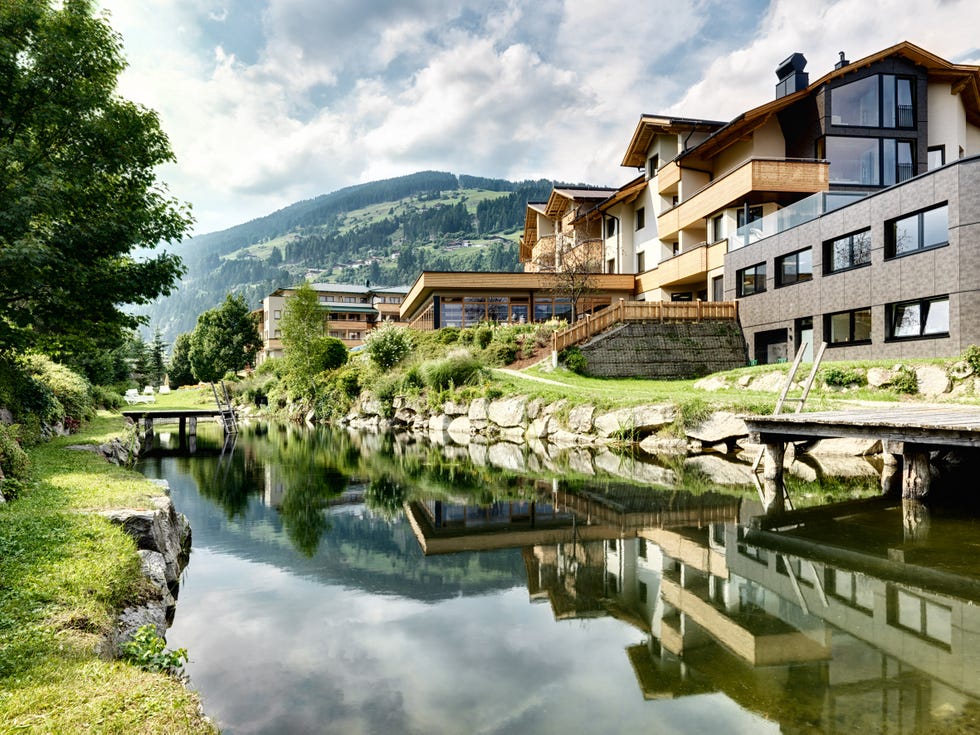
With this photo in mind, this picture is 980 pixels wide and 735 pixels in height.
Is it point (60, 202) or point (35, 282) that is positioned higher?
point (60, 202)

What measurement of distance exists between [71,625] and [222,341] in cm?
6585

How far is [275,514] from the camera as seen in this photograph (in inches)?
511

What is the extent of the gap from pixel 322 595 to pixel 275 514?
5656 millimetres

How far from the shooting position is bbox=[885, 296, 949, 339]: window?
18859 millimetres

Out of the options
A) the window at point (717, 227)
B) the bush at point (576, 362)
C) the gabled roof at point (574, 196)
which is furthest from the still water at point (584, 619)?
the gabled roof at point (574, 196)

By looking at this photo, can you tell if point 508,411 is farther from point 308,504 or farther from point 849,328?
point 849,328

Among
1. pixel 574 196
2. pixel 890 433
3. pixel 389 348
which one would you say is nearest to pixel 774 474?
pixel 890 433

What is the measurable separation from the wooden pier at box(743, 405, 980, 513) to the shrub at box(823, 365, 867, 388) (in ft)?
23.3

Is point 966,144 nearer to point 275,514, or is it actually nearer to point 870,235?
point 870,235

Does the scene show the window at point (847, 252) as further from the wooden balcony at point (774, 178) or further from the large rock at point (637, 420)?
the large rock at point (637, 420)

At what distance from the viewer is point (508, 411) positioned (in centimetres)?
2588

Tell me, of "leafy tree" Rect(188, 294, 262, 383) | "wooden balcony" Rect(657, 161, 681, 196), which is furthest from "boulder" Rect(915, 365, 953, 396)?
"leafy tree" Rect(188, 294, 262, 383)

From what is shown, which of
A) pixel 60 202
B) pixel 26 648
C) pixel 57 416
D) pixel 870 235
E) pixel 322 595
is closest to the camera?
pixel 26 648

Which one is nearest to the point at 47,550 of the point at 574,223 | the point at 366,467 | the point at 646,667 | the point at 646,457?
the point at 646,667
